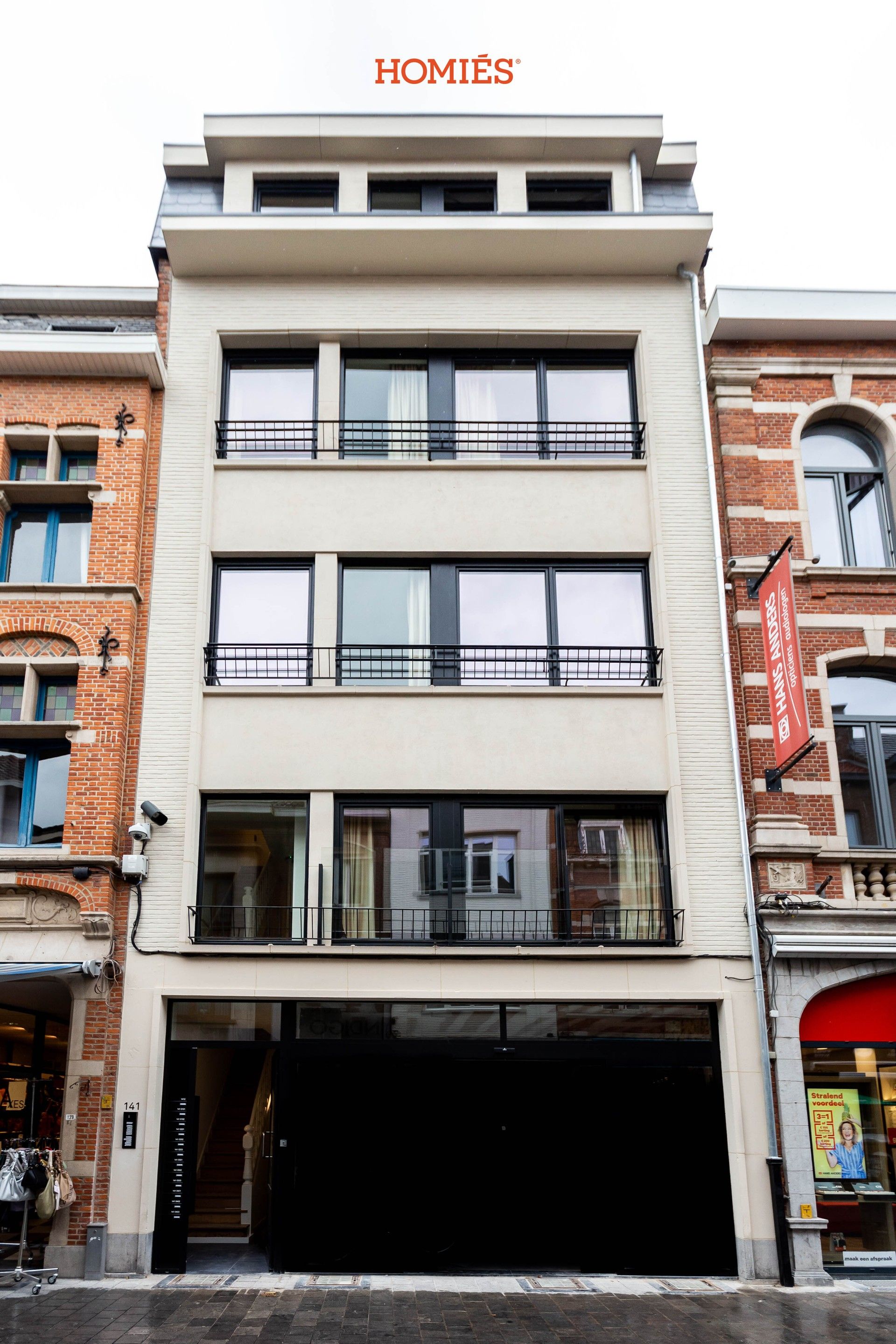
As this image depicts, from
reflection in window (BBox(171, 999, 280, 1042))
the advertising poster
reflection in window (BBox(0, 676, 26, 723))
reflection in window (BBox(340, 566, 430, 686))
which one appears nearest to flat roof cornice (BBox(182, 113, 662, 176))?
reflection in window (BBox(340, 566, 430, 686))

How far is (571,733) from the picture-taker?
13.9m

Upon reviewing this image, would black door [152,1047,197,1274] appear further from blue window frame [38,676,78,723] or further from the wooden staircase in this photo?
blue window frame [38,676,78,723]

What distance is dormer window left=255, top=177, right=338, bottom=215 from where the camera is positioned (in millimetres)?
16297

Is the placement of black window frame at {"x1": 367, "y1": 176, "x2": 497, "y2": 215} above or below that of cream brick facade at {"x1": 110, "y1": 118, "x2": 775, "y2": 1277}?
above

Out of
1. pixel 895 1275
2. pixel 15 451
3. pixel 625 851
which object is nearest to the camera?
pixel 895 1275

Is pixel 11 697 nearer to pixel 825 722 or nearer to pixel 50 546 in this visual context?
pixel 50 546

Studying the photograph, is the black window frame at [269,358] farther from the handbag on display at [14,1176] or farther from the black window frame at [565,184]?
the handbag on display at [14,1176]

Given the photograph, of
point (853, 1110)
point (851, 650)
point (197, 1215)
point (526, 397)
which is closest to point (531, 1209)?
point (853, 1110)

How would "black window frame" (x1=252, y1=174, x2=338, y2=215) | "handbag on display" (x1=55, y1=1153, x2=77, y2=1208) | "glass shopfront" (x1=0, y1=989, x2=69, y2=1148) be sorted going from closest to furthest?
"handbag on display" (x1=55, y1=1153, x2=77, y2=1208) → "glass shopfront" (x1=0, y1=989, x2=69, y2=1148) → "black window frame" (x1=252, y1=174, x2=338, y2=215)

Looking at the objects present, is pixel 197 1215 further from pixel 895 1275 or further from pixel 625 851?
pixel 895 1275

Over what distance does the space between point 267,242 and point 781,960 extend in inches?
451

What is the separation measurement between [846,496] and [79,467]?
10.5 metres

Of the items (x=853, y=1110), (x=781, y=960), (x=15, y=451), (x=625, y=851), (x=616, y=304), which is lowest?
(x=853, y=1110)

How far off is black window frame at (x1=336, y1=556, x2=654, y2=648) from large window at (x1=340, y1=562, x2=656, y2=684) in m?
0.01
